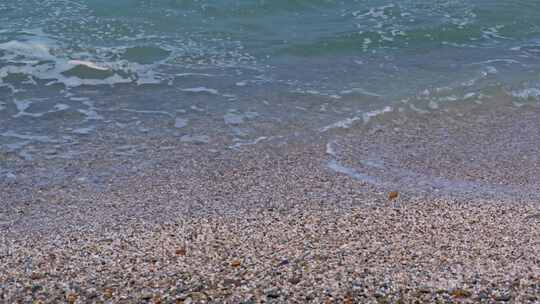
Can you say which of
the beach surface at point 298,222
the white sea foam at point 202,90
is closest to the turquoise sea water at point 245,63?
the white sea foam at point 202,90

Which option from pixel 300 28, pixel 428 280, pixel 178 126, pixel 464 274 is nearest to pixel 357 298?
pixel 428 280

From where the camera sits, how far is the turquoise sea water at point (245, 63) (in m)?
11.8

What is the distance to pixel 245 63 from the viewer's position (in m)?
14.8

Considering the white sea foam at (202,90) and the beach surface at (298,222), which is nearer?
the beach surface at (298,222)

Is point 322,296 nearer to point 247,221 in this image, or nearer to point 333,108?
point 247,221

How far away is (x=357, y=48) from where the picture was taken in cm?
1602

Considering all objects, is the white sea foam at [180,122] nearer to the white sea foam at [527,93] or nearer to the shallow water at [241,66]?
the shallow water at [241,66]

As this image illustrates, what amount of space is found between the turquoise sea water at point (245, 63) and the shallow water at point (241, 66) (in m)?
0.04

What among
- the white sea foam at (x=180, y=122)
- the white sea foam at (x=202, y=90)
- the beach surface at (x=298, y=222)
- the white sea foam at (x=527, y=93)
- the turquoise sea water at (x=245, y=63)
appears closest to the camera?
the beach surface at (x=298, y=222)

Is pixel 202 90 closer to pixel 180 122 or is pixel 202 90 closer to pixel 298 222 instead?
pixel 180 122

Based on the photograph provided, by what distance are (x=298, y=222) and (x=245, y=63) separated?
7471mm

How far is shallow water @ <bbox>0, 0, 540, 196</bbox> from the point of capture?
1145 cm

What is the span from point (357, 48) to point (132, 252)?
1010 centimetres

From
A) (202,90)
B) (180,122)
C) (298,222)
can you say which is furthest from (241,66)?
(298,222)
